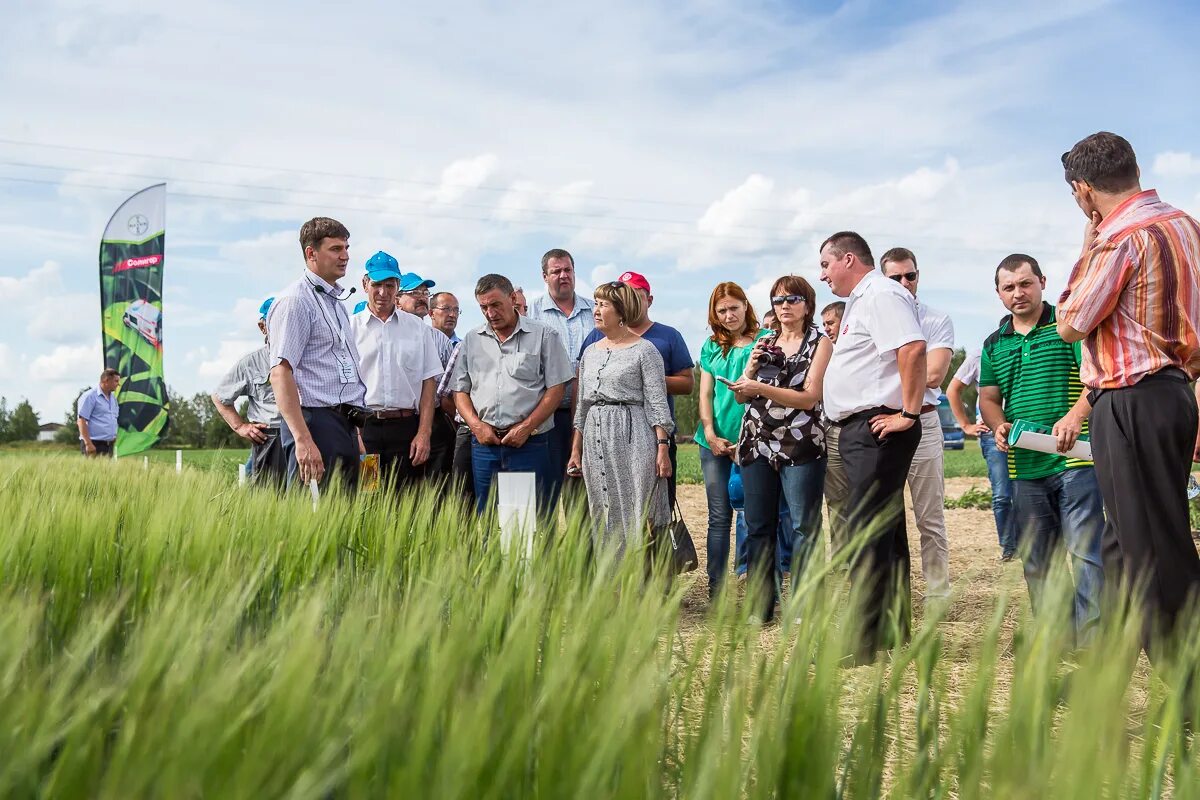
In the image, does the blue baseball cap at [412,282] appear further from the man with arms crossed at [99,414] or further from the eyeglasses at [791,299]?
the man with arms crossed at [99,414]

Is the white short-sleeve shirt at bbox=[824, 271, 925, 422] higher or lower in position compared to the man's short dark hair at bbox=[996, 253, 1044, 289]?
lower

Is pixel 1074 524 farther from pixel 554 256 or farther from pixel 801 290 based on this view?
pixel 554 256

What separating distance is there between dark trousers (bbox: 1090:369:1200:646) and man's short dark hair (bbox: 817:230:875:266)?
147 centimetres

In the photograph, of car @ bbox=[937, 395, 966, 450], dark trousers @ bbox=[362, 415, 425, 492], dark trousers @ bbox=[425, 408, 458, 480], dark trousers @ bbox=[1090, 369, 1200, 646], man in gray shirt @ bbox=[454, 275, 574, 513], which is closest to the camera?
dark trousers @ bbox=[1090, 369, 1200, 646]

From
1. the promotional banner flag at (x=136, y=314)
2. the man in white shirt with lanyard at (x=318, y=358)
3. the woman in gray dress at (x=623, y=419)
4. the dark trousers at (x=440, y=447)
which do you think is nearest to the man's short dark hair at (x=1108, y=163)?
the woman in gray dress at (x=623, y=419)

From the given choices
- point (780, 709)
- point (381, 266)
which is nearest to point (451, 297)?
point (381, 266)

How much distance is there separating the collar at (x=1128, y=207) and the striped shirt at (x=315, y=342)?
10.3ft

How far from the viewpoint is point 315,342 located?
180 inches

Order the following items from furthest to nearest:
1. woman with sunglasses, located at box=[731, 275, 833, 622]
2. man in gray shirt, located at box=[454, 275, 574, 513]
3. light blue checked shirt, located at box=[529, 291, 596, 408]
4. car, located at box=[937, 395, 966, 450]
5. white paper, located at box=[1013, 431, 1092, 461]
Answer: car, located at box=[937, 395, 966, 450] < light blue checked shirt, located at box=[529, 291, 596, 408] < man in gray shirt, located at box=[454, 275, 574, 513] < woman with sunglasses, located at box=[731, 275, 833, 622] < white paper, located at box=[1013, 431, 1092, 461]

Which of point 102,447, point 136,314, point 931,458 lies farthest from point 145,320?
point 931,458

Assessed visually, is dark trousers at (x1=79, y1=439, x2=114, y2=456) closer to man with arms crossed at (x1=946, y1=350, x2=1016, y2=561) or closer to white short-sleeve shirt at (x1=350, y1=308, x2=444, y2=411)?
white short-sleeve shirt at (x1=350, y1=308, x2=444, y2=411)

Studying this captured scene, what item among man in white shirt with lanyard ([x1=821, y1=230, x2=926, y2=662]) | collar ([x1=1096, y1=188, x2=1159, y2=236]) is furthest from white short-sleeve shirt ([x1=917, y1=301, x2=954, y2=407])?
→ collar ([x1=1096, y1=188, x2=1159, y2=236])

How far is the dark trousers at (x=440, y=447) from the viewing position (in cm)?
622

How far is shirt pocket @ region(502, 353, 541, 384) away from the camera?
5.33 meters
